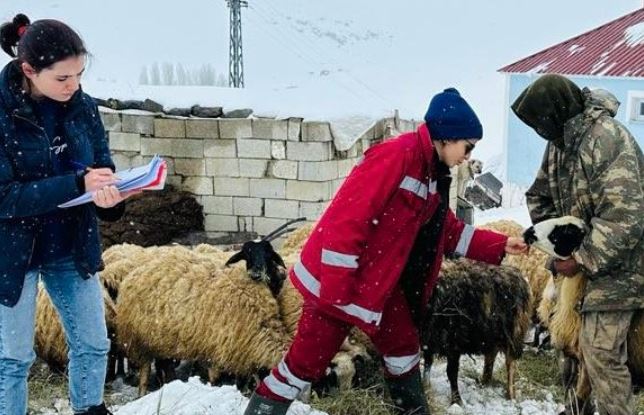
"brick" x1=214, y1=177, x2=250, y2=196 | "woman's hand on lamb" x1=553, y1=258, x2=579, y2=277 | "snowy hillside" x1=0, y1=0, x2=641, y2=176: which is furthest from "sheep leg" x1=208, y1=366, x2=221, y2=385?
"snowy hillside" x1=0, y1=0, x2=641, y2=176

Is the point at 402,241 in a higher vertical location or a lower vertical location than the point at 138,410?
higher

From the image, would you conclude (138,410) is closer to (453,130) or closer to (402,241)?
(402,241)

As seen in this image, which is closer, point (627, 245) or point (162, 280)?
point (627, 245)

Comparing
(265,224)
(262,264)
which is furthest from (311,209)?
(262,264)

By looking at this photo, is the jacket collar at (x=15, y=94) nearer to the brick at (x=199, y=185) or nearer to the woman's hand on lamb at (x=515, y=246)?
the woman's hand on lamb at (x=515, y=246)

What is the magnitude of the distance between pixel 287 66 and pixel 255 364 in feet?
127

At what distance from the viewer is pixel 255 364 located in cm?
534

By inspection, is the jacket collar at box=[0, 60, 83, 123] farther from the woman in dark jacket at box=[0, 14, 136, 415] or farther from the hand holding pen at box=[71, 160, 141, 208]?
the hand holding pen at box=[71, 160, 141, 208]

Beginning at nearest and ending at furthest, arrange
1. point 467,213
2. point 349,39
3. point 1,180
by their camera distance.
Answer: point 1,180 → point 467,213 → point 349,39

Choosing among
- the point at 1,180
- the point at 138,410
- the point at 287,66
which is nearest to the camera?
the point at 1,180

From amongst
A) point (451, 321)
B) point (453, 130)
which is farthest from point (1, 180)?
point (451, 321)

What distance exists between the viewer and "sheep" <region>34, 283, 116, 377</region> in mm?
5789

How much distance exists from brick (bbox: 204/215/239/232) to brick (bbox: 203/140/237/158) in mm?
811

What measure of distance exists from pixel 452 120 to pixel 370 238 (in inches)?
24.8
